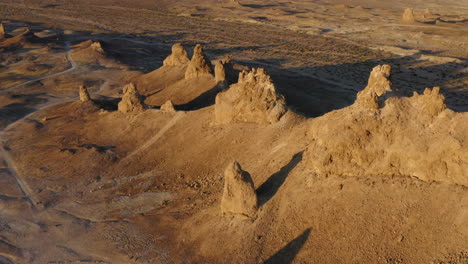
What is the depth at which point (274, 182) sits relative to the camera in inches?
616

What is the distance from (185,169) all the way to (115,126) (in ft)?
28.5

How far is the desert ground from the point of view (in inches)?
497

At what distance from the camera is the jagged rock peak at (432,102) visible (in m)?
12.9

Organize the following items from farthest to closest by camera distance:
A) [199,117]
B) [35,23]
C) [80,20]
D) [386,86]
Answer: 1. [80,20]
2. [35,23]
3. [199,117]
4. [386,86]

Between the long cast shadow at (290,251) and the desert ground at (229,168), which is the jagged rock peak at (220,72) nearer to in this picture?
the desert ground at (229,168)

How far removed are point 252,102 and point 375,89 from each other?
7144 millimetres

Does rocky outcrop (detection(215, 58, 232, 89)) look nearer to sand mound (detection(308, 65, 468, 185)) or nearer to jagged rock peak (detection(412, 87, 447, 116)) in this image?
sand mound (detection(308, 65, 468, 185))

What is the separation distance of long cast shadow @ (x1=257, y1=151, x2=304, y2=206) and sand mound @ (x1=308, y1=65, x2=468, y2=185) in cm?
117

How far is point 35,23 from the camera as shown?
77938 mm

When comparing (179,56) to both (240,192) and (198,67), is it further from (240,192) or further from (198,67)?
(240,192)

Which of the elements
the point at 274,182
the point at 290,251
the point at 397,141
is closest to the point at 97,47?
the point at 274,182

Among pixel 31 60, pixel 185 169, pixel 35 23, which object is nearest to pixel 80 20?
pixel 35 23

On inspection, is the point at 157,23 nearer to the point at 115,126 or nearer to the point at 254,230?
the point at 115,126

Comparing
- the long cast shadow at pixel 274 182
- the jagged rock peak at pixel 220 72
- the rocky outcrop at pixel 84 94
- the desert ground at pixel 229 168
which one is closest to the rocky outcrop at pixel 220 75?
the jagged rock peak at pixel 220 72
